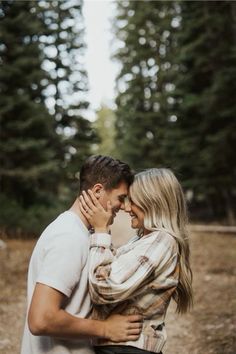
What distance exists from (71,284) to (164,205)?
2.48 feet

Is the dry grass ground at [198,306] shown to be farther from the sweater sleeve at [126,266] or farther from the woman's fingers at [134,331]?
the sweater sleeve at [126,266]

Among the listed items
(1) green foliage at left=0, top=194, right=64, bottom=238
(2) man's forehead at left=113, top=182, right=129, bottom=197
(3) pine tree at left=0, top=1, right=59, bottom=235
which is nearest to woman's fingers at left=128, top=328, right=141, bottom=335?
(2) man's forehead at left=113, top=182, right=129, bottom=197

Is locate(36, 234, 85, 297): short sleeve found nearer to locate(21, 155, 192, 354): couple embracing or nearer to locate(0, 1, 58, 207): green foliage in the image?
locate(21, 155, 192, 354): couple embracing

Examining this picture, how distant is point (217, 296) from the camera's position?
8.84 metres

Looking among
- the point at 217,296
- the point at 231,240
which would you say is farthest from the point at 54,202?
the point at 217,296

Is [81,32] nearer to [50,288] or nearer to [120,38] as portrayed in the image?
[120,38]

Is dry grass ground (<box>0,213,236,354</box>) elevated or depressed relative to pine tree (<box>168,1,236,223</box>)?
depressed

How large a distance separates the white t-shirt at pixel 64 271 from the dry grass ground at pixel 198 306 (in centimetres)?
399

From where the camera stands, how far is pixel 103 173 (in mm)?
2684

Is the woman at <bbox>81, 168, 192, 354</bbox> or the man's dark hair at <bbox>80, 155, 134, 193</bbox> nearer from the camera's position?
the woman at <bbox>81, 168, 192, 354</bbox>

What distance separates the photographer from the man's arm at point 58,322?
89.2 inches

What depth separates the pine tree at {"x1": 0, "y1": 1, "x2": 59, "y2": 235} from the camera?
15820 mm

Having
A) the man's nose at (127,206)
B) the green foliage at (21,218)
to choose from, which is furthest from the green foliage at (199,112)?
the man's nose at (127,206)

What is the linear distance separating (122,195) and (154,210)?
0.22 metres
